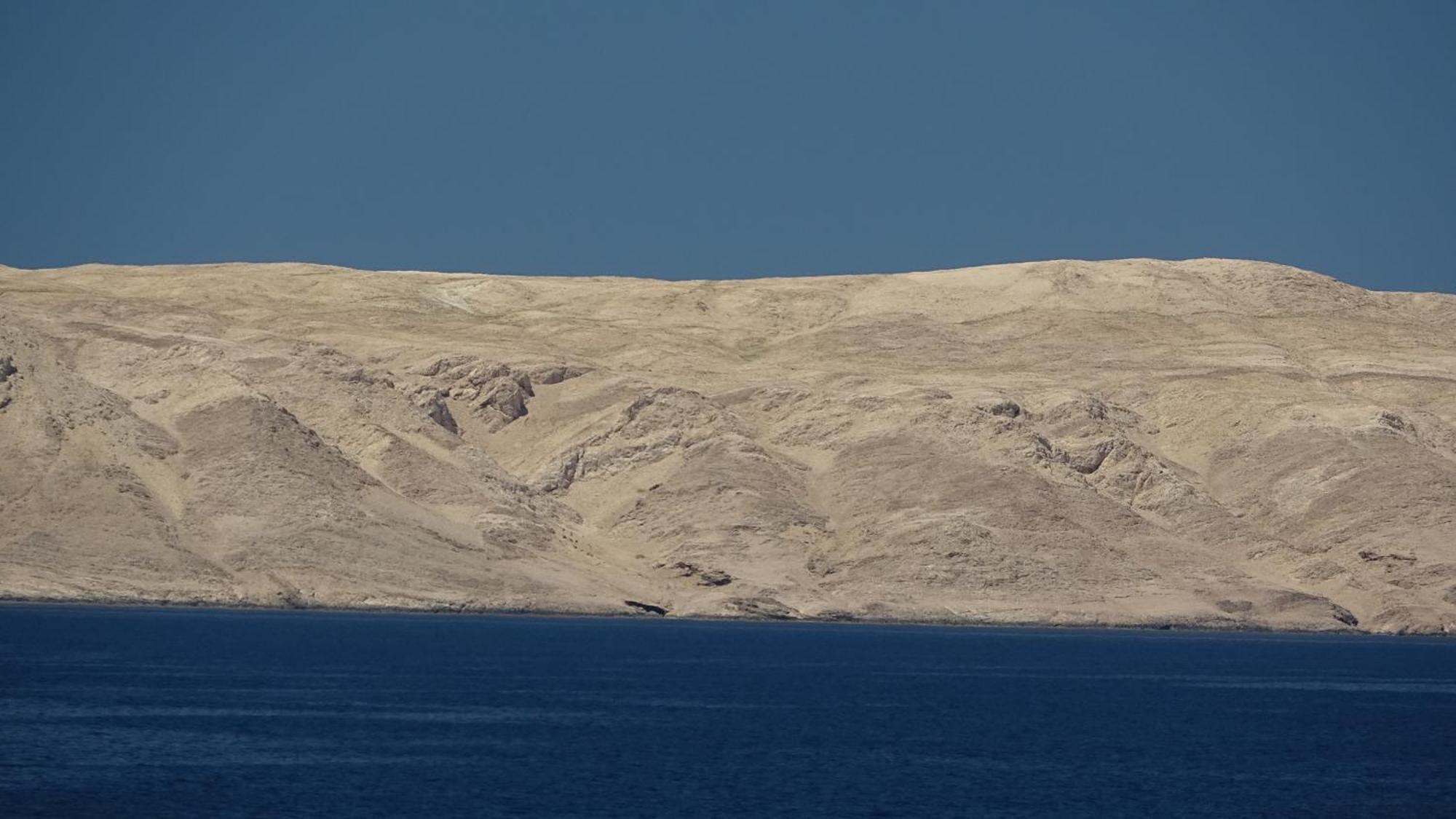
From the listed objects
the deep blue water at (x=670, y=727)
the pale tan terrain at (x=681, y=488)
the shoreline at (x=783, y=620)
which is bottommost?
the deep blue water at (x=670, y=727)

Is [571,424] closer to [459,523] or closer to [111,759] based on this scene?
[459,523]

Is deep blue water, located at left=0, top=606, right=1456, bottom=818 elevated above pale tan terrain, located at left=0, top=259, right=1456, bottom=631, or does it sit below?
below

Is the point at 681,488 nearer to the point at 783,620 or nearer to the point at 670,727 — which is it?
the point at 783,620

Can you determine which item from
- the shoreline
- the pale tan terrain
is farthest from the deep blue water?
the pale tan terrain

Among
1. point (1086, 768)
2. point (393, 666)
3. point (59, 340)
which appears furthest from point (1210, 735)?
point (59, 340)

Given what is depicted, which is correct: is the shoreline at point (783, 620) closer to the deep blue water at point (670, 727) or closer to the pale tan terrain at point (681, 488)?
the pale tan terrain at point (681, 488)

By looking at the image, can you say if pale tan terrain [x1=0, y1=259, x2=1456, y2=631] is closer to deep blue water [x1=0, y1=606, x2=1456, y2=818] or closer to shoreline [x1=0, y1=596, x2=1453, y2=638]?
shoreline [x1=0, y1=596, x2=1453, y2=638]

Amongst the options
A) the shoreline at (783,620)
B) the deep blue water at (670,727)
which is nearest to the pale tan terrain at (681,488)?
the shoreline at (783,620)
